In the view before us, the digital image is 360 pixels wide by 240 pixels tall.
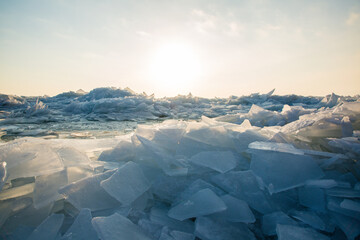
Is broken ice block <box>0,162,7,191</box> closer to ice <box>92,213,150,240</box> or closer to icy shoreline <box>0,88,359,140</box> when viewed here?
ice <box>92,213,150,240</box>

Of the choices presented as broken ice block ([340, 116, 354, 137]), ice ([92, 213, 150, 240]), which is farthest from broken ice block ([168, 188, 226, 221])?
broken ice block ([340, 116, 354, 137])

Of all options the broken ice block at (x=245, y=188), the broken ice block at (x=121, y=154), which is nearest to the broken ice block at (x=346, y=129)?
the broken ice block at (x=245, y=188)

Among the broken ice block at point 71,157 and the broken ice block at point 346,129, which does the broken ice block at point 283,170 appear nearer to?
the broken ice block at point 346,129

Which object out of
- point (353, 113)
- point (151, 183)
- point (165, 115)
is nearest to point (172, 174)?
point (151, 183)

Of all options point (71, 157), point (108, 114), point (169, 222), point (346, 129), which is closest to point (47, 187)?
point (71, 157)

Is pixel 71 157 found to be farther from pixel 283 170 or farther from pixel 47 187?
pixel 283 170

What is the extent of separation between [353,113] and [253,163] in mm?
843

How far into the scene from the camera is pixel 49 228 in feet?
2.06

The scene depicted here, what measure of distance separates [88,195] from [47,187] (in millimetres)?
172

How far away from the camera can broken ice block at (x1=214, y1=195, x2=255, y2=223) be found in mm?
645

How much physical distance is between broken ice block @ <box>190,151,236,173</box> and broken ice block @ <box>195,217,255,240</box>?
0.77ft

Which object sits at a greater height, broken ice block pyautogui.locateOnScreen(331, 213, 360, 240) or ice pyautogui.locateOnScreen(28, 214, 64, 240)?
broken ice block pyautogui.locateOnScreen(331, 213, 360, 240)

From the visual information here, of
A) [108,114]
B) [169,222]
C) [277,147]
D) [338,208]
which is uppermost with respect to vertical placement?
[277,147]

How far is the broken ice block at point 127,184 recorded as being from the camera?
74 cm
